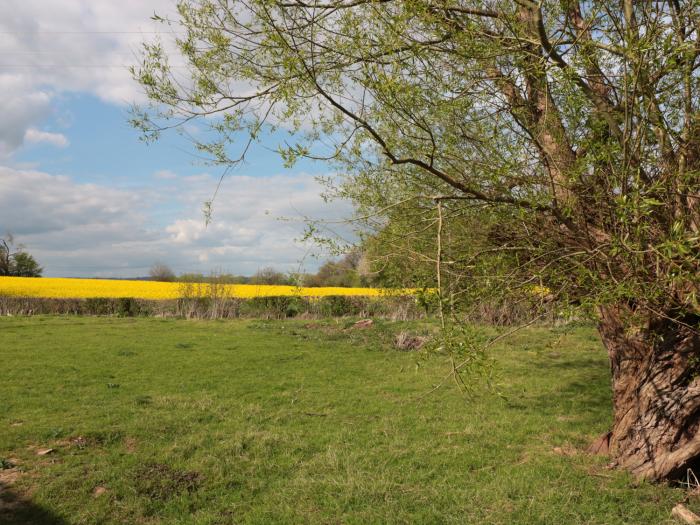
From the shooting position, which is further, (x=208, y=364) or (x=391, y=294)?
(x=208, y=364)

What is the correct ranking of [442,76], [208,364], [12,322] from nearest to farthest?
[442,76] < [208,364] < [12,322]

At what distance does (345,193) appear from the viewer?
7.47 meters

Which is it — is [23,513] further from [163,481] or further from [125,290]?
[125,290]

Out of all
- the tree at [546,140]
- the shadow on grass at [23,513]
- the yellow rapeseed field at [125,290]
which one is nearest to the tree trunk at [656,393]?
the tree at [546,140]

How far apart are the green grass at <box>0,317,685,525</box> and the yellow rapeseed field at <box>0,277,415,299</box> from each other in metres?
13.3

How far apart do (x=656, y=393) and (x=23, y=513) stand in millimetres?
6838

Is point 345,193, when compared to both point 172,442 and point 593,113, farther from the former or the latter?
point 172,442

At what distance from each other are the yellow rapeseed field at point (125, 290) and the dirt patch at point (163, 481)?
60.5ft

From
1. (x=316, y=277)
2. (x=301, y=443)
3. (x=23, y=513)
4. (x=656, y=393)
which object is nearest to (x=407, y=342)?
(x=316, y=277)

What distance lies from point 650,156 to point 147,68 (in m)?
5.22

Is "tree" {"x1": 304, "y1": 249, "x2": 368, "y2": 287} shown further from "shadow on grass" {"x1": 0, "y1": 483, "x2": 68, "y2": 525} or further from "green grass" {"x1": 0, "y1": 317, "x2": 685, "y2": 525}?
"shadow on grass" {"x1": 0, "y1": 483, "x2": 68, "y2": 525}

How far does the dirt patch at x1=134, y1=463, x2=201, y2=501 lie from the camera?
589 cm

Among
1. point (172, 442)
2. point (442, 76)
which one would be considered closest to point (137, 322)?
point (172, 442)

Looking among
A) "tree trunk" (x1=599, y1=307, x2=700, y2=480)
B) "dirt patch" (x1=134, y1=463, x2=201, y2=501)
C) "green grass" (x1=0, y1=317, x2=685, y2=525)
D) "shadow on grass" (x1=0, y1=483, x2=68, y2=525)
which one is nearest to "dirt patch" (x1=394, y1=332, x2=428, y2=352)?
"green grass" (x1=0, y1=317, x2=685, y2=525)
